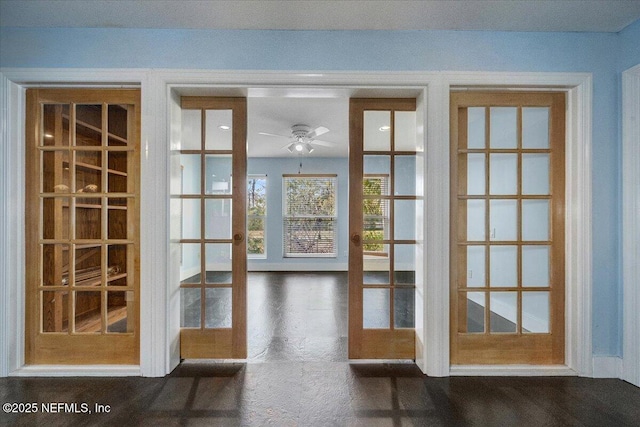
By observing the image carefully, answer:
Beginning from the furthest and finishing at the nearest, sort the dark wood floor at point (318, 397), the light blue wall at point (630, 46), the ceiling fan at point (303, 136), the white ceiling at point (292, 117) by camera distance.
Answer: the ceiling fan at point (303, 136) < the white ceiling at point (292, 117) < the light blue wall at point (630, 46) < the dark wood floor at point (318, 397)

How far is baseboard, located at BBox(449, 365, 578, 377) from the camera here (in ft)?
7.89

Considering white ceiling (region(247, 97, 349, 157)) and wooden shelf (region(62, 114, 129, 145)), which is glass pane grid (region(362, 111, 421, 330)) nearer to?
white ceiling (region(247, 97, 349, 157))

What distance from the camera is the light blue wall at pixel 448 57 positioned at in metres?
2.38

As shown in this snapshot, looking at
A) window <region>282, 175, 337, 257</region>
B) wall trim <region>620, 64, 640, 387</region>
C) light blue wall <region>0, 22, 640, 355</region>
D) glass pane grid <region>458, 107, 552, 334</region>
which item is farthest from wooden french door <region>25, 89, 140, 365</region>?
window <region>282, 175, 337, 257</region>

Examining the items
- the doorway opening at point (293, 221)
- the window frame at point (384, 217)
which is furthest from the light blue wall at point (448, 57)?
the window frame at point (384, 217)

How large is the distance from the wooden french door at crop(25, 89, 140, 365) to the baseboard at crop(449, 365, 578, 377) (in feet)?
7.77

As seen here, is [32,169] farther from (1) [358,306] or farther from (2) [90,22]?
(1) [358,306]

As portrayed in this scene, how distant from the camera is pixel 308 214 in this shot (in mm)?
7594

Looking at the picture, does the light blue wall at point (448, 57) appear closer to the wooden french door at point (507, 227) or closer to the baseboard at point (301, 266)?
the wooden french door at point (507, 227)

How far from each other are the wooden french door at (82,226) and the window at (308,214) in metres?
5.14

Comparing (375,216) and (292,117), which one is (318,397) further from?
(292,117)

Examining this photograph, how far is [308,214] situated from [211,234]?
16.4ft

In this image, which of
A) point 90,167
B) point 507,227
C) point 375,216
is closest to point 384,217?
point 375,216

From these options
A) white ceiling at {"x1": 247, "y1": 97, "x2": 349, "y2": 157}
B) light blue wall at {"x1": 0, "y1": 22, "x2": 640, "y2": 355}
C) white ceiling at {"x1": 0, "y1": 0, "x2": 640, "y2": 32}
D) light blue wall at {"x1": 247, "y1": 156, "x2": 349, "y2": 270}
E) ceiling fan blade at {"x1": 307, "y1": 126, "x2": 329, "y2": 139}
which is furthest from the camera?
light blue wall at {"x1": 247, "y1": 156, "x2": 349, "y2": 270}
